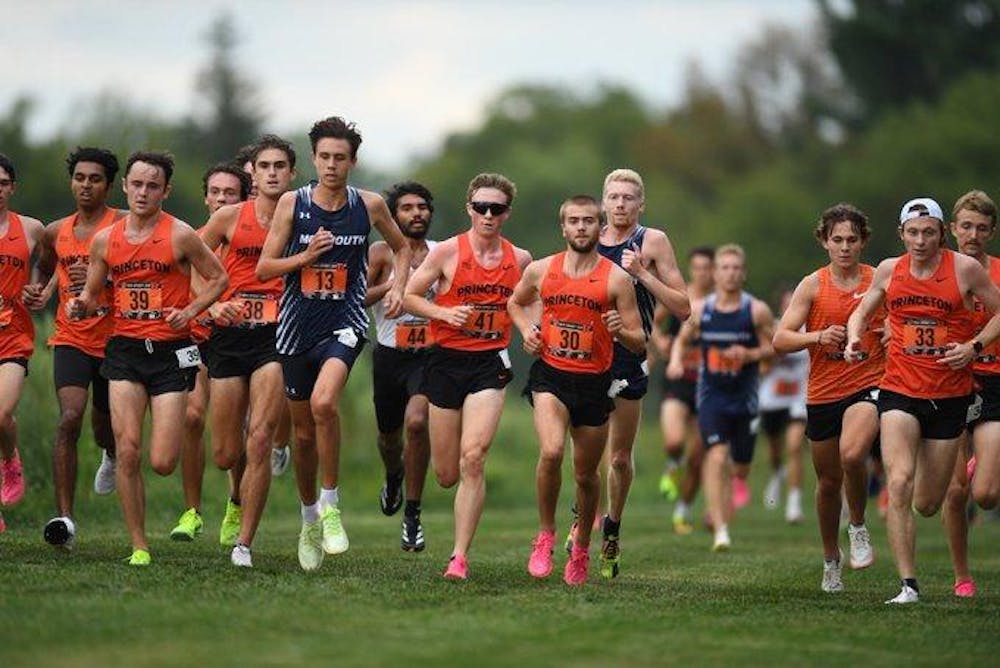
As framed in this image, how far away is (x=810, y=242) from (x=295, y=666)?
56805 mm

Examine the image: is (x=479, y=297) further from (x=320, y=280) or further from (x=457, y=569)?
(x=457, y=569)

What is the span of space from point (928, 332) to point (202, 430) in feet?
19.0

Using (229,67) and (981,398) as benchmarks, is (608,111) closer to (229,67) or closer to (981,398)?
(229,67)

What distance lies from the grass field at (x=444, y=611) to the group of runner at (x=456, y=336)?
0.52m

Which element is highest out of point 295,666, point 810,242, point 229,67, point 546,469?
point 229,67

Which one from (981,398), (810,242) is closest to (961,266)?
(981,398)

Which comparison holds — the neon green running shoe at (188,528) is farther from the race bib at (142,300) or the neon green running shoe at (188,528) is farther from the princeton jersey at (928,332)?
the princeton jersey at (928,332)

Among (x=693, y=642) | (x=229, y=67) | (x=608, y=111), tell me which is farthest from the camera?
(x=608, y=111)

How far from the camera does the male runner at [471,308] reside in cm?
1354

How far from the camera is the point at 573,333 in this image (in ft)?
43.3

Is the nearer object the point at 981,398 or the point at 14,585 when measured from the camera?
the point at 14,585

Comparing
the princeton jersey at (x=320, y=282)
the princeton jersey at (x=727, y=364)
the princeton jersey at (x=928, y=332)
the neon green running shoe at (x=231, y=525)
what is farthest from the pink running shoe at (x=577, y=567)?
the princeton jersey at (x=727, y=364)

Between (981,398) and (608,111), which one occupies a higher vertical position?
(608,111)

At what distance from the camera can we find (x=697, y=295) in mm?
21547
